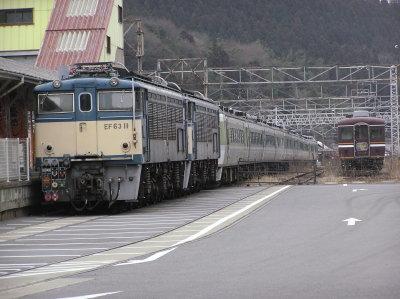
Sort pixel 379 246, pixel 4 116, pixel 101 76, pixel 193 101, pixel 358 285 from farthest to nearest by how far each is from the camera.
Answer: pixel 193 101, pixel 4 116, pixel 101 76, pixel 379 246, pixel 358 285

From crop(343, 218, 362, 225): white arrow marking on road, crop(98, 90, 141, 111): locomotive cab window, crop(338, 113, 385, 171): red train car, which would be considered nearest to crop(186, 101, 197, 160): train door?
crop(98, 90, 141, 111): locomotive cab window

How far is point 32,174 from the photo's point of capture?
25.9 meters

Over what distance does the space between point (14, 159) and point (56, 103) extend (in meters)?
1.86

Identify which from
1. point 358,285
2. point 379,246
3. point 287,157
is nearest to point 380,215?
point 379,246

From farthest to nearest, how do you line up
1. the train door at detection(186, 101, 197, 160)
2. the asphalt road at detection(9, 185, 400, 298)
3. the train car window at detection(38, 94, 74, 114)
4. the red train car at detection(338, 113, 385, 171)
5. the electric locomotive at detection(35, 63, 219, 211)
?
the red train car at detection(338, 113, 385, 171) → the train door at detection(186, 101, 197, 160) → the train car window at detection(38, 94, 74, 114) → the electric locomotive at detection(35, 63, 219, 211) → the asphalt road at detection(9, 185, 400, 298)

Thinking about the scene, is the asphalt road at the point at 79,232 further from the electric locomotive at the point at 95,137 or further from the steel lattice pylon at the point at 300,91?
the steel lattice pylon at the point at 300,91

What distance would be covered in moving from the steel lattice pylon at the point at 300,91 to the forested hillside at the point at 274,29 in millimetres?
15185

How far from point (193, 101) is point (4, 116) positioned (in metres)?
7.68

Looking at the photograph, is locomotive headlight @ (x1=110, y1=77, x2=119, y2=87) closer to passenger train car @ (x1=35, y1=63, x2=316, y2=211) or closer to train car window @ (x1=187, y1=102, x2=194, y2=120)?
passenger train car @ (x1=35, y1=63, x2=316, y2=211)

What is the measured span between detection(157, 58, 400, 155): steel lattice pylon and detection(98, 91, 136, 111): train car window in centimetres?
2763

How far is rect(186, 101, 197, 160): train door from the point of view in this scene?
32.0 m

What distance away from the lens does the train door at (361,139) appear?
171ft

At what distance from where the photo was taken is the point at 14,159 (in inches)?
971

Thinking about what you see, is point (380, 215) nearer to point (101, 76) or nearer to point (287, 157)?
point (101, 76)
